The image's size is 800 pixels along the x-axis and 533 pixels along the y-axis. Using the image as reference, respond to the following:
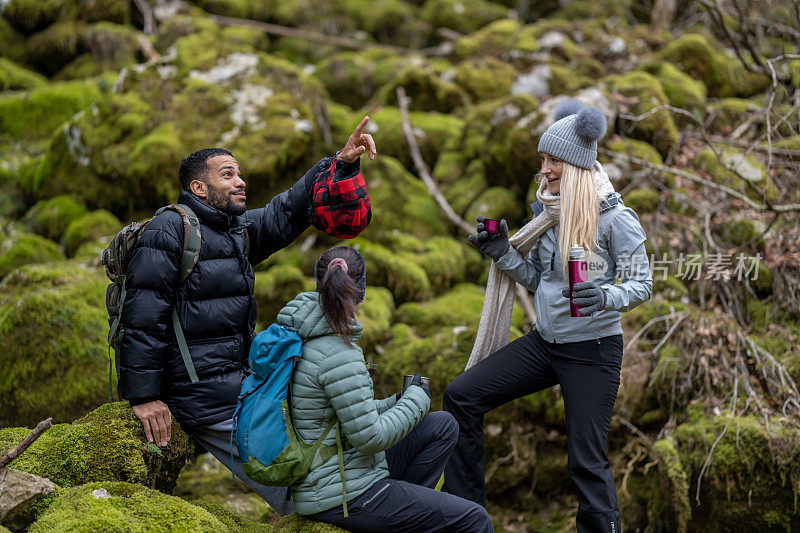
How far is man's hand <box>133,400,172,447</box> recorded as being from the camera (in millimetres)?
3973

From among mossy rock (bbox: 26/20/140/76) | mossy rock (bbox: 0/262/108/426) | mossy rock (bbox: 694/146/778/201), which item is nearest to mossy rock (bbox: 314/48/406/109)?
mossy rock (bbox: 26/20/140/76)

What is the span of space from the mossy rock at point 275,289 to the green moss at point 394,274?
2.49 ft

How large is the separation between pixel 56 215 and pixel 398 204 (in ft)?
14.2

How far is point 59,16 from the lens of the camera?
12.2 metres

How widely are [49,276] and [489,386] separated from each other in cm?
408

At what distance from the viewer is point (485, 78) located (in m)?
11.9

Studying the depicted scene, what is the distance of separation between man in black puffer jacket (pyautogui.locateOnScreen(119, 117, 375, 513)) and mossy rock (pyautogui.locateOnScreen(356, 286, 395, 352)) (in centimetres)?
248

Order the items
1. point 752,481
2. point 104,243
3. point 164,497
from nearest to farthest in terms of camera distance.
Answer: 1. point 164,497
2. point 752,481
3. point 104,243

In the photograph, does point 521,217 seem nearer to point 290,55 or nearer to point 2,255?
point 2,255

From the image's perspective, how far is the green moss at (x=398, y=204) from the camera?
8.60 metres

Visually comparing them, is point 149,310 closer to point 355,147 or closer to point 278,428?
point 278,428

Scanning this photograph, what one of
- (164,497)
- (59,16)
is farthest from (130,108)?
(164,497)

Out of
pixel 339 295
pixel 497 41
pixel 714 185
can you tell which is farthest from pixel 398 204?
pixel 497 41

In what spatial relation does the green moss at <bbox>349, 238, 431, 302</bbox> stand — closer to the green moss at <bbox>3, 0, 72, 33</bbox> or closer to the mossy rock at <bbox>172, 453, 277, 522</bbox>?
the mossy rock at <bbox>172, 453, 277, 522</bbox>
